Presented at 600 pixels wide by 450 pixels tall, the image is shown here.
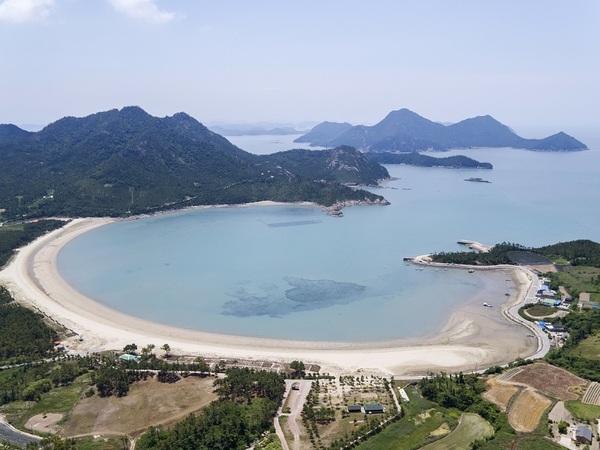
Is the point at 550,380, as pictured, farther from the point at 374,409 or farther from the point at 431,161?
A: the point at 431,161

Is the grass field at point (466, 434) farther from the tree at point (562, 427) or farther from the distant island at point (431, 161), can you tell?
the distant island at point (431, 161)

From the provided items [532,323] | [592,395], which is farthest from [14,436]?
[532,323]

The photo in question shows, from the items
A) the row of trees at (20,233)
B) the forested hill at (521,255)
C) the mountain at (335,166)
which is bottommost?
the forested hill at (521,255)

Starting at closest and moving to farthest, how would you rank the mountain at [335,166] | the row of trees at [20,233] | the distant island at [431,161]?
the row of trees at [20,233] < the mountain at [335,166] < the distant island at [431,161]

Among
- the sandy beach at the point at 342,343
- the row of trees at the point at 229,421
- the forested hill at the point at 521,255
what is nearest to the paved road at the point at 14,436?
the row of trees at the point at 229,421

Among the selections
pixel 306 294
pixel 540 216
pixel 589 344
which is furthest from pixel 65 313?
pixel 540 216

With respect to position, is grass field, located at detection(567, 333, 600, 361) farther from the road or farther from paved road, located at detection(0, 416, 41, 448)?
paved road, located at detection(0, 416, 41, 448)

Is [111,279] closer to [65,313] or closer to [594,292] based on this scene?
[65,313]
